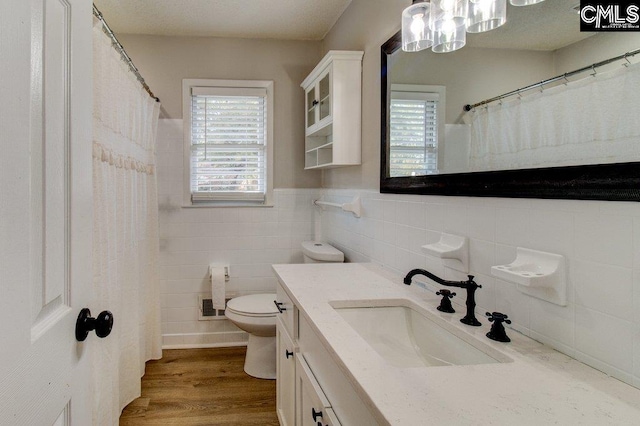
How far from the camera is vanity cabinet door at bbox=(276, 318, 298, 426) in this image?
Answer: 1.69 m

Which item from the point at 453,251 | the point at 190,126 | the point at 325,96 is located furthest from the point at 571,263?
the point at 190,126

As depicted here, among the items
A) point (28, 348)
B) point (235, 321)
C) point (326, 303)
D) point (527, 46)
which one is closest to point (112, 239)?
point (235, 321)

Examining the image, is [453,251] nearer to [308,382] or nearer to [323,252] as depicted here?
[308,382]

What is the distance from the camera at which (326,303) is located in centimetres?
142

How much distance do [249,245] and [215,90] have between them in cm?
128

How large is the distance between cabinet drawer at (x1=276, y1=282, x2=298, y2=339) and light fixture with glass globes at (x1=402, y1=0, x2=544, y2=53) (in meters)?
1.12

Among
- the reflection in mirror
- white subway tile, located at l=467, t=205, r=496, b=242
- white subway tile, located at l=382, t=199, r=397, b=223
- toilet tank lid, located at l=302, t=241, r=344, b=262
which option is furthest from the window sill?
white subway tile, located at l=467, t=205, r=496, b=242

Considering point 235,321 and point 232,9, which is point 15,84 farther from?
point 232,9

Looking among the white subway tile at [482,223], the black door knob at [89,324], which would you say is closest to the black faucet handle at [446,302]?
the white subway tile at [482,223]

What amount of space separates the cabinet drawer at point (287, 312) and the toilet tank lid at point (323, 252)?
0.75 meters

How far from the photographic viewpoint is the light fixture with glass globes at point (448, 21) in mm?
1211

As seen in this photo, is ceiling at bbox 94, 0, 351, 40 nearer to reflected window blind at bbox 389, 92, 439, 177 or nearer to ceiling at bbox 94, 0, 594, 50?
ceiling at bbox 94, 0, 594, 50

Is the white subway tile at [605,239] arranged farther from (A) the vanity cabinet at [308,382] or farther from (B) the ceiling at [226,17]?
(B) the ceiling at [226,17]

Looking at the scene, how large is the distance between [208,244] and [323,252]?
109cm
